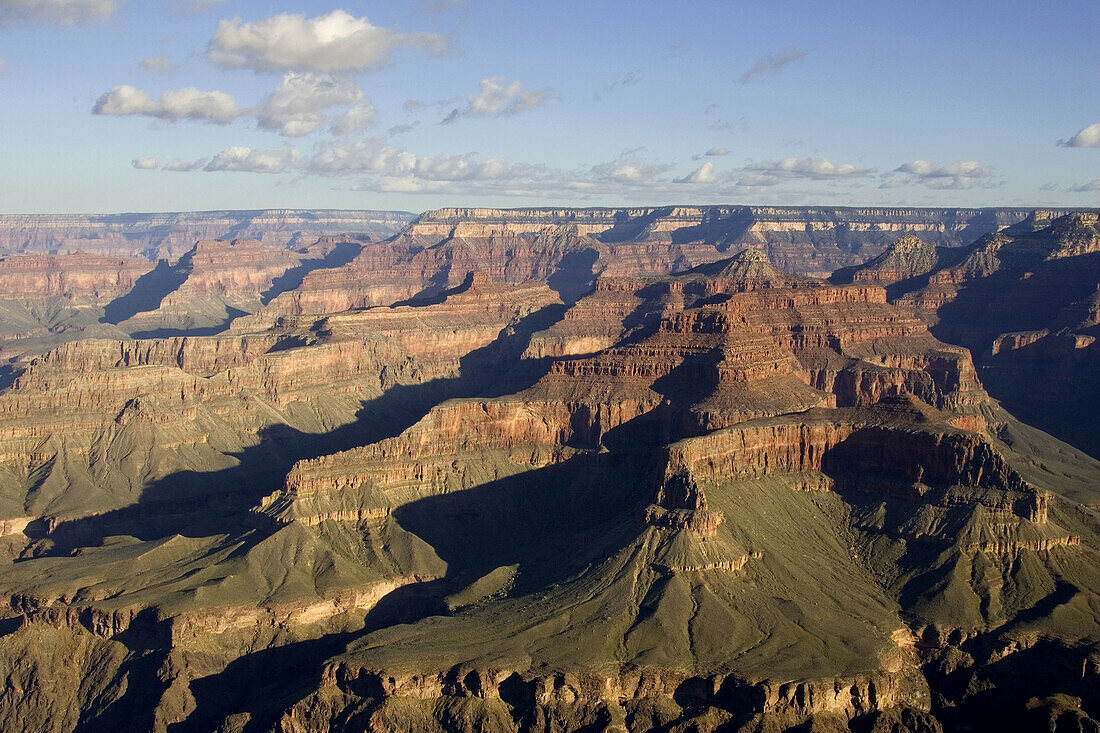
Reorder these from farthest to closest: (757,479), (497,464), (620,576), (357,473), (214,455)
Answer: (214,455)
(497,464)
(357,473)
(757,479)
(620,576)

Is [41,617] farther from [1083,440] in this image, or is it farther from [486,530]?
[1083,440]

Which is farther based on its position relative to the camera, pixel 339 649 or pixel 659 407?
pixel 659 407

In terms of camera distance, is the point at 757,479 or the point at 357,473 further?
the point at 357,473

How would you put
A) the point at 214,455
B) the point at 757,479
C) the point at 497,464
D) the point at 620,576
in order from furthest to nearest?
the point at 214,455, the point at 497,464, the point at 757,479, the point at 620,576

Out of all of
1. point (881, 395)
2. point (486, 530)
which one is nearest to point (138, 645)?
point (486, 530)

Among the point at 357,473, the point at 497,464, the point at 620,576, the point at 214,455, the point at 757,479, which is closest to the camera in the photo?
the point at 620,576

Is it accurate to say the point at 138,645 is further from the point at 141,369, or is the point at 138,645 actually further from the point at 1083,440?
the point at 1083,440

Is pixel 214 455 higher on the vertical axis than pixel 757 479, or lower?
lower

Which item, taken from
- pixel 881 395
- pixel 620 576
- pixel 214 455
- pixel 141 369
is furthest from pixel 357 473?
pixel 881 395

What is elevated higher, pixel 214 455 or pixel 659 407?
pixel 659 407
